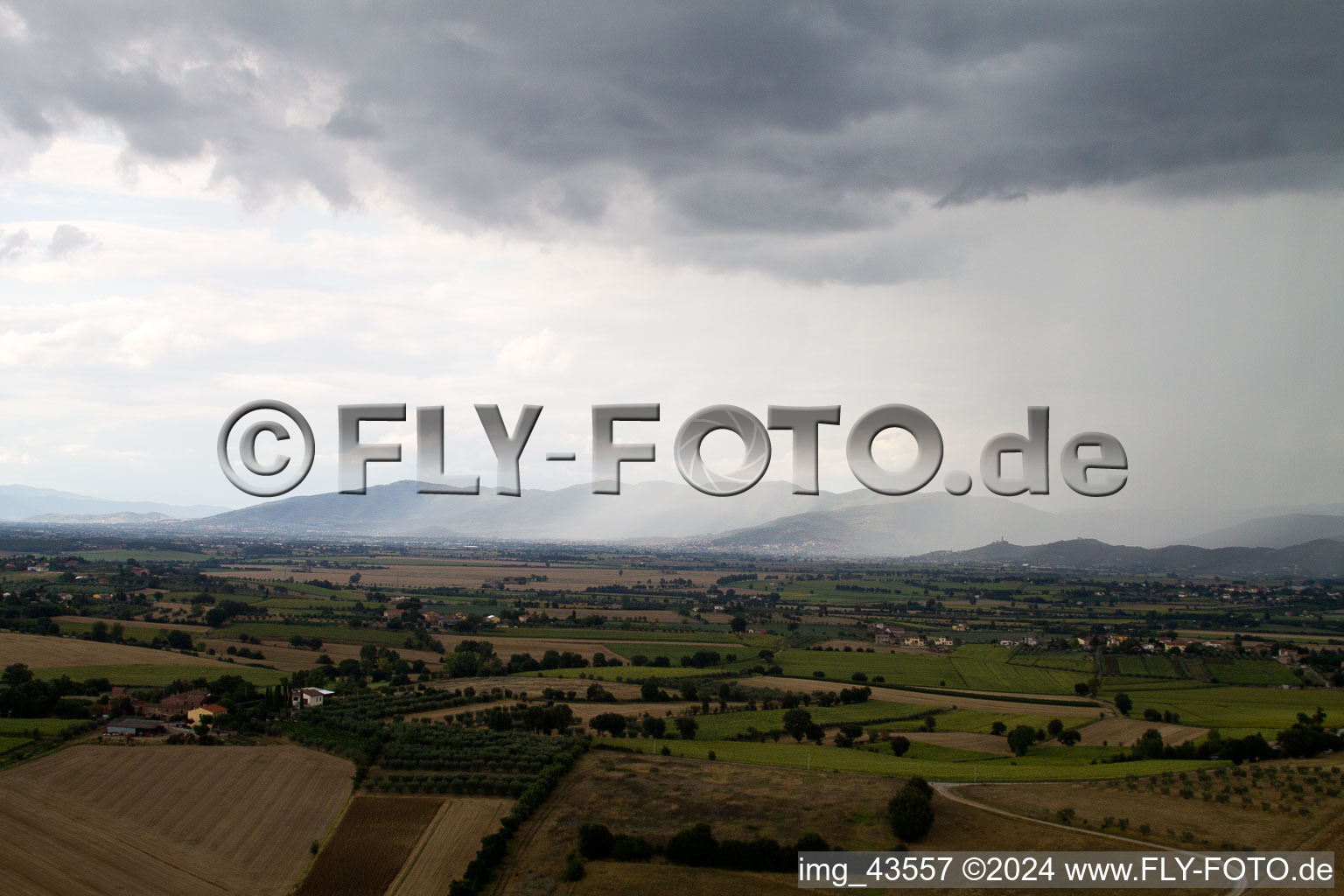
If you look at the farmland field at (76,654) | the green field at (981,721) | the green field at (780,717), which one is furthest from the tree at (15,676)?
the green field at (981,721)

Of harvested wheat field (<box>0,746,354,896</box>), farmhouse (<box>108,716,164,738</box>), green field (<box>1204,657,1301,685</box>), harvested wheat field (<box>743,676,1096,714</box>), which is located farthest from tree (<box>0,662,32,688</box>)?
green field (<box>1204,657,1301,685</box>)

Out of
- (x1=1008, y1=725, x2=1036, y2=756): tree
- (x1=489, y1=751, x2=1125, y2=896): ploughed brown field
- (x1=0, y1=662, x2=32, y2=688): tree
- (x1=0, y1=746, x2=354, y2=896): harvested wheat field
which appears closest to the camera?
(x1=489, y1=751, x2=1125, y2=896): ploughed brown field

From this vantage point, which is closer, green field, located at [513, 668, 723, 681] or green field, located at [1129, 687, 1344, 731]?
green field, located at [1129, 687, 1344, 731]

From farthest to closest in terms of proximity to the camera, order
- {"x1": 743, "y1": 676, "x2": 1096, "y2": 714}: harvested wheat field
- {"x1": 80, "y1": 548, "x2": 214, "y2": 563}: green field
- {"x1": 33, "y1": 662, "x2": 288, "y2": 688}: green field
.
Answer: {"x1": 80, "y1": 548, "x2": 214, "y2": 563}: green field, {"x1": 743, "y1": 676, "x2": 1096, "y2": 714}: harvested wheat field, {"x1": 33, "y1": 662, "x2": 288, "y2": 688}: green field

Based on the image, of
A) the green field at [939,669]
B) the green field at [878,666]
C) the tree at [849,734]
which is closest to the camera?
the tree at [849,734]

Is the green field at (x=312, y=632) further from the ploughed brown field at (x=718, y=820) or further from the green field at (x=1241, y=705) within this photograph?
the green field at (x=1241, y=705)

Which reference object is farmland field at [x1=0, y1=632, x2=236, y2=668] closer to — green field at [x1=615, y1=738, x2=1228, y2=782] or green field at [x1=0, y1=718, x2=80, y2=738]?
green field at [x1=0, y1=718, x2=80, y2=738]

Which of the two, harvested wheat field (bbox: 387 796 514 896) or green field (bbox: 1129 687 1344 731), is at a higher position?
harvested wheat field (bbox: 387 796 514 896)
